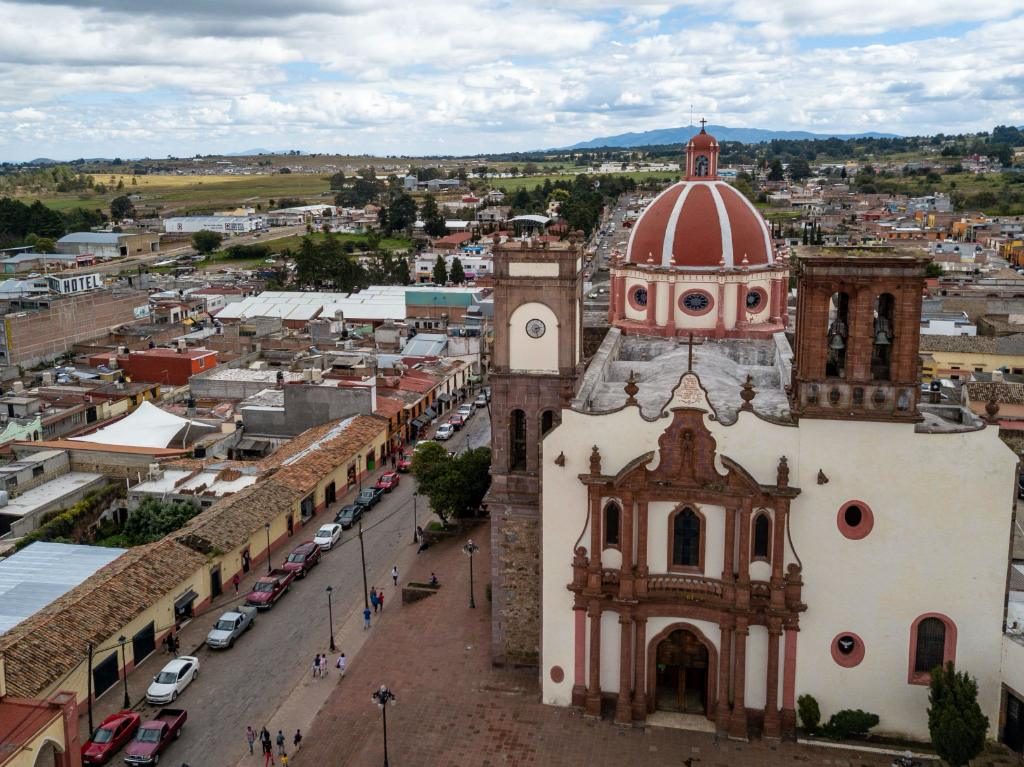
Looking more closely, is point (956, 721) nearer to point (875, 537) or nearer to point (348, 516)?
point (875, 537)

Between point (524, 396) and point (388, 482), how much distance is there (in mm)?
18003

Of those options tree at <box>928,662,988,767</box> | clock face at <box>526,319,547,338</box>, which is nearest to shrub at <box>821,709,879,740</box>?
tree at <box>928,662,988,767</box>

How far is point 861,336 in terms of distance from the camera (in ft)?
70.7

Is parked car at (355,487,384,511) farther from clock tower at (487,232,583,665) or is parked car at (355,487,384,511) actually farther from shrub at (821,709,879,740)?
shrub at (821,709,879,740)

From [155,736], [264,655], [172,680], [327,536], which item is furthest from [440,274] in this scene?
[155,736]

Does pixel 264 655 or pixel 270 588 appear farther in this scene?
pixel 270 588

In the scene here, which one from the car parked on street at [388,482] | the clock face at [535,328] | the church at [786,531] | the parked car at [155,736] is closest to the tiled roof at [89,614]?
the parked car at [155,736]

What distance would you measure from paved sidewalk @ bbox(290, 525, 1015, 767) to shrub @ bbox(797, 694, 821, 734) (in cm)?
57

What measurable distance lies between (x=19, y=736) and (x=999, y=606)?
21494 millimetres

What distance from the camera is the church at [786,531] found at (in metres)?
21.5

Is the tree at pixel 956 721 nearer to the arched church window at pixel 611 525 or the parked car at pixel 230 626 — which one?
the arched church window at pixel 611 525

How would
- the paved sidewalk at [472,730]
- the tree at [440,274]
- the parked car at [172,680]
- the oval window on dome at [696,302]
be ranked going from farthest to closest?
the tree at [440,274], the oval window on dome at [696,302], the parked car at [172,680], the paved sidewalk at [472,730]

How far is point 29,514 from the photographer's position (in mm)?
34438

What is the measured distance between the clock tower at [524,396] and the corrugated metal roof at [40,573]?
13078mm
